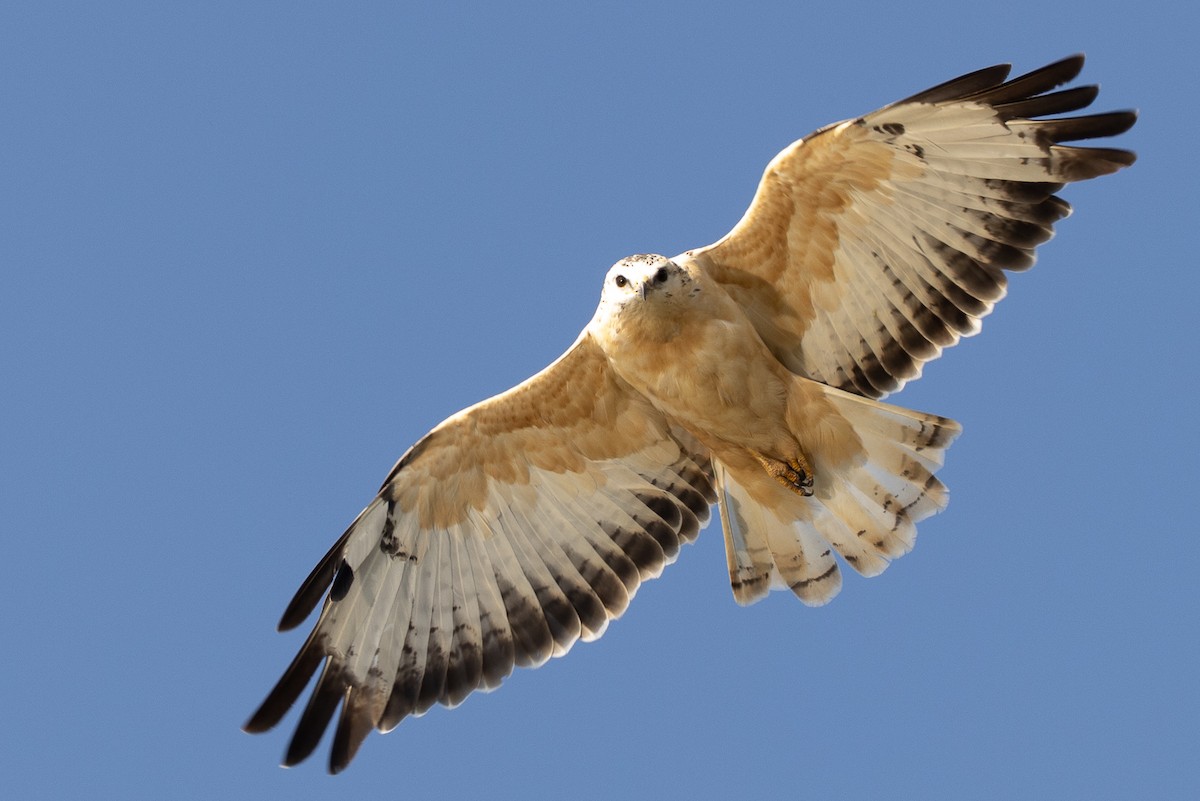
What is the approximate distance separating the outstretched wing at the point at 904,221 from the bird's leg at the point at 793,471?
0.71 meters

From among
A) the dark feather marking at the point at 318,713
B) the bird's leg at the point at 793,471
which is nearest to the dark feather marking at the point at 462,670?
the dark feather marking at the point at 318,713

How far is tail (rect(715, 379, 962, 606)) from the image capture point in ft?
37.0

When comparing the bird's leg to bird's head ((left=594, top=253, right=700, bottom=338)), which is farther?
the bird's leg

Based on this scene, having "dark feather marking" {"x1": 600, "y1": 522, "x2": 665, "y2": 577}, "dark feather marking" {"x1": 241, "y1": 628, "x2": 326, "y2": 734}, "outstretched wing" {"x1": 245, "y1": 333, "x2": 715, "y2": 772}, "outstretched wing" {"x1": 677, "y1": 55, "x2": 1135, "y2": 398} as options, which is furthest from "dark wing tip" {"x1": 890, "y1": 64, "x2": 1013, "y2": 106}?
"dark feather marking" {"x1": 241, "y1": 628, "x2": 326, "y2": 734}

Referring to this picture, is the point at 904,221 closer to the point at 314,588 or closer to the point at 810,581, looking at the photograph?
the point at 810,581

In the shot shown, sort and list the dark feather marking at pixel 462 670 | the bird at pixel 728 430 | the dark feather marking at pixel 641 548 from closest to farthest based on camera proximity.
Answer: the bird at pixel 728 430, the dark feather marking at pixel 462 670, the dark feather marking at pixel 641 548

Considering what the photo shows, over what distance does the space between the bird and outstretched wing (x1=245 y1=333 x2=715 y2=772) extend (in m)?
0.02

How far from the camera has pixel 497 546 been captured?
39.7 feet

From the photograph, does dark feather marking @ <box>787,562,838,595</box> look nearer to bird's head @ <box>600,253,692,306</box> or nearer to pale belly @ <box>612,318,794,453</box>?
pale belly @ <box>612,318,794,453</box>

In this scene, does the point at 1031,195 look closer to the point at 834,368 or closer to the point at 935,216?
the point at 935,216

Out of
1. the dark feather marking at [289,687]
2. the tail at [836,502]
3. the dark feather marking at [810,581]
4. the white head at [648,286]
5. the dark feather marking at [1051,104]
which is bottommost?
the dark feather marking at [810,581]

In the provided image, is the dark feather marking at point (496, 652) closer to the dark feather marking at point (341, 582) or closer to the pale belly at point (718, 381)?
the dark feather marking at point (341, 582)

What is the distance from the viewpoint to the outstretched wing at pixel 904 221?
10867 millimetres

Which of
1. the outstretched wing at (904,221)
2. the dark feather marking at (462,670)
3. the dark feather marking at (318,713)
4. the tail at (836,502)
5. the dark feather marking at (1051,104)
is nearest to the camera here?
the dark feather marking at (1051,104)
